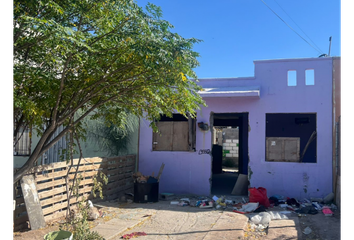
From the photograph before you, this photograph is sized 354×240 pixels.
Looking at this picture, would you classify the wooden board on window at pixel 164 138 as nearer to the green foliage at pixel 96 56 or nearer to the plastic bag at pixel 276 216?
the plastic bag at pixel 276 216

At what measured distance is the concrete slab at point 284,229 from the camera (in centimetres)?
622

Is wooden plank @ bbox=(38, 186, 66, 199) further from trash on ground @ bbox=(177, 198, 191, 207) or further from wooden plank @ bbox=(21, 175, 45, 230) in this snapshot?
trash on ground @ bbox=(177, 198, 191, 207)

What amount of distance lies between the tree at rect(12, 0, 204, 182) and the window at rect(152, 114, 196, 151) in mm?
5139

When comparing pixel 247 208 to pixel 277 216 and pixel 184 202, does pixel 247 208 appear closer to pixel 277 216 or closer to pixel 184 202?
pixel 277 216

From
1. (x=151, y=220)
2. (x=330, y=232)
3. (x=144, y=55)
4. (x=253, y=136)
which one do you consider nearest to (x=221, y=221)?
(x=151, y=220)

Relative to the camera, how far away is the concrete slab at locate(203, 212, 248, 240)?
6.21 m

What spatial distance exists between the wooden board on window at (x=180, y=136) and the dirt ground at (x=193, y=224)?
253 cm

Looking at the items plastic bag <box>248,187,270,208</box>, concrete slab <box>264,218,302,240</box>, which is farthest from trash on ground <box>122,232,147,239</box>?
plastic bag <box>248,187,270,208</box>

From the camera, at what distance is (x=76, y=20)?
198 inches

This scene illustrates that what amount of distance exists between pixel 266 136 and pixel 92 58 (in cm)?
722

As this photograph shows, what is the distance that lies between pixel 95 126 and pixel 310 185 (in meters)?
7.55

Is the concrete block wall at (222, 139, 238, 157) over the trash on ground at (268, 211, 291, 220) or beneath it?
over

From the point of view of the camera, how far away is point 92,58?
191 inches

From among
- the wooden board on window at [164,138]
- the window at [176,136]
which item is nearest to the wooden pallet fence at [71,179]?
the wooden board on window at [164,138]
